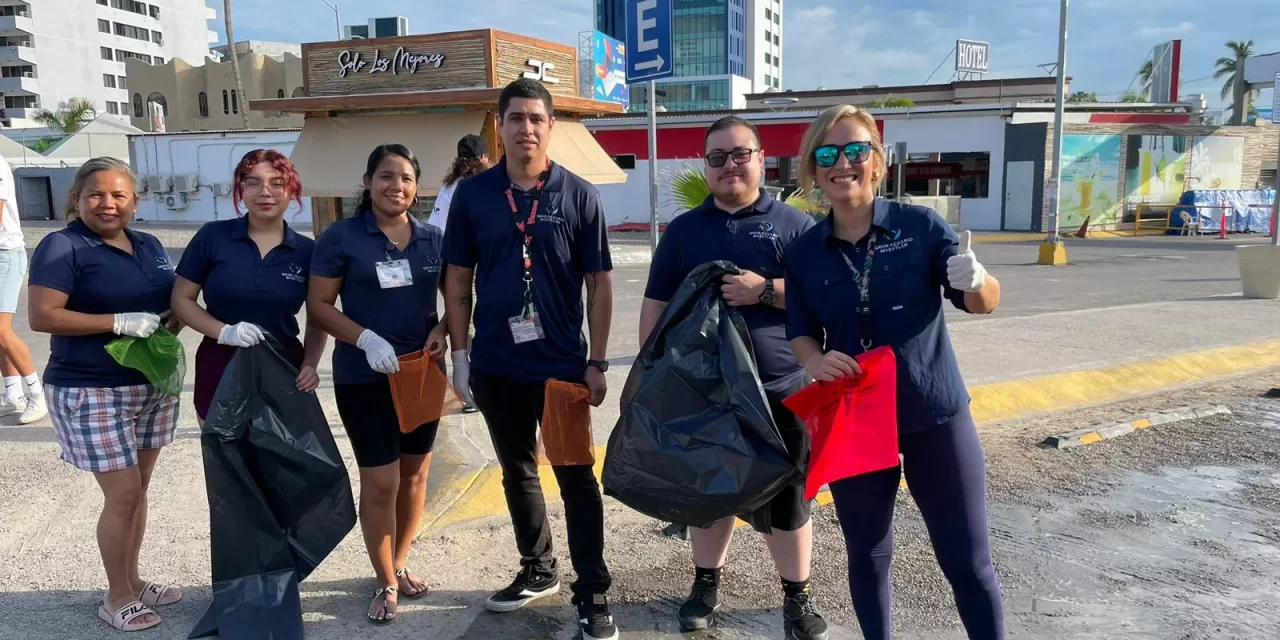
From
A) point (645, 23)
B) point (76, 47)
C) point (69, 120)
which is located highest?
point (76, 47)

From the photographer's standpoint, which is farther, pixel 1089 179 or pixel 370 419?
pixel 1089 179

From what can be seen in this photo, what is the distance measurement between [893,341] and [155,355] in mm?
2526

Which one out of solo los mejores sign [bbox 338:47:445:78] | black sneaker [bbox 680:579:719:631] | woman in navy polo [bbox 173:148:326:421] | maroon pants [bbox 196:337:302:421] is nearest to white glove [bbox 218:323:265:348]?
woman in navy polo [bbox 173:148:326:421]

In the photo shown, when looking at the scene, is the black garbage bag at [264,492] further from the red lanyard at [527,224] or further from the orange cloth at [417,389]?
the red lanyard at [527,224]

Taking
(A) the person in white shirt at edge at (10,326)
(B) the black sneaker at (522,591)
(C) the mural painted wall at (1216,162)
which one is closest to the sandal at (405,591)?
(B) the black sneaker at (522,591)

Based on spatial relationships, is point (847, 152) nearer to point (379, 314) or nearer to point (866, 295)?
point (866, 295)

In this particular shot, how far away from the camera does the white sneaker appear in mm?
5875

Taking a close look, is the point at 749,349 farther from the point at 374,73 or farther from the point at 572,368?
the point at 374,73

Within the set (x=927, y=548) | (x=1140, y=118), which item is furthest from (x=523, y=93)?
(x=1140, y=118)

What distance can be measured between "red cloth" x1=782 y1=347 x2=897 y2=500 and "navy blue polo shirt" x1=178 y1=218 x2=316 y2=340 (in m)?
1.98

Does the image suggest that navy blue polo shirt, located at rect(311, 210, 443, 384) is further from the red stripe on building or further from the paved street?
the red stripe on building

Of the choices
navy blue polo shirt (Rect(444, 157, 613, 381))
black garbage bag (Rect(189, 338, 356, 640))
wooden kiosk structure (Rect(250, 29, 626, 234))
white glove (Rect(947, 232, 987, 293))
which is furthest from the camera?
wooden kiosk structure (Rect(250, 29, 626, 234))

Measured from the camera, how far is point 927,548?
391 cm

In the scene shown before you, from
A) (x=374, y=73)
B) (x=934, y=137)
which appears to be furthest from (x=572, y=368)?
(x=934, y=137)
